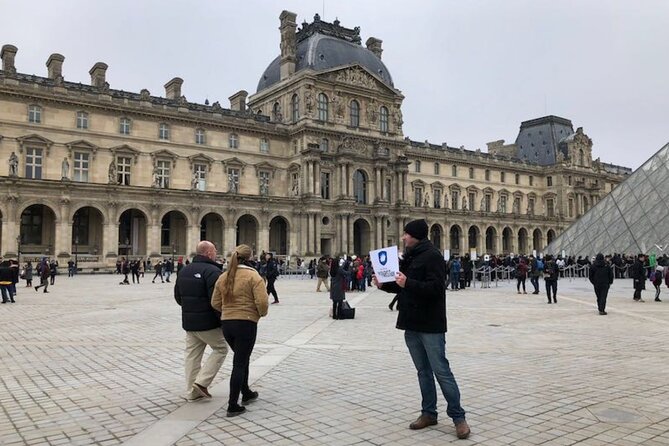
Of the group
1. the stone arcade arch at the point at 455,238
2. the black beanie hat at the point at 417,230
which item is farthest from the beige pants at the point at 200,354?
the stone arcade arch at the point at 455,238

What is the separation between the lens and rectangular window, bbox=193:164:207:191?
1998 inches

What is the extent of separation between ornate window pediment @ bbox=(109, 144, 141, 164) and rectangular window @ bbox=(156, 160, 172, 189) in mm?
1914

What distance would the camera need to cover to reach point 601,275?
15.9 meters

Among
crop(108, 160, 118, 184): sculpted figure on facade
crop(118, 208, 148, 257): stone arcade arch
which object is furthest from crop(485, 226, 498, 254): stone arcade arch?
crop(108, 160, 118, 184): sculpted figure on facade

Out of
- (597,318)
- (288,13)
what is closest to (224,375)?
(597,318)

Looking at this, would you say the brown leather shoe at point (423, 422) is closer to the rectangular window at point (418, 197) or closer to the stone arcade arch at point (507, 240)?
the rectangular window at point (418, 197)

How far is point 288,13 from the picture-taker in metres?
58.4

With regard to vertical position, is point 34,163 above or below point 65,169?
above

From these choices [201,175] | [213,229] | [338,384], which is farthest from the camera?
[213,229]

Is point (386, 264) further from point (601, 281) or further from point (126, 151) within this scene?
point (126, 151)

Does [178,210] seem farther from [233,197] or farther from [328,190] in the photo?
[328,190]

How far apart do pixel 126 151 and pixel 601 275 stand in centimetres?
4082

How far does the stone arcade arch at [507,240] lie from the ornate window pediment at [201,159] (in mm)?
42727

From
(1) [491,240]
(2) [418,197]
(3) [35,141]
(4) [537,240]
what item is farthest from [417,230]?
(4) [537,240]
